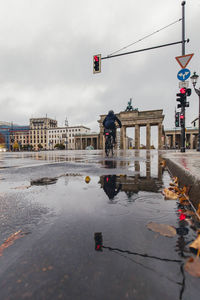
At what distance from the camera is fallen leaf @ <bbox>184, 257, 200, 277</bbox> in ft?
2.44

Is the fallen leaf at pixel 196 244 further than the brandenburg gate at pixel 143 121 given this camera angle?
No

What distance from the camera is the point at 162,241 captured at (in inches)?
38.8

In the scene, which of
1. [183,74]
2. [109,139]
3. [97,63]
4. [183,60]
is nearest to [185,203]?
[109,139]

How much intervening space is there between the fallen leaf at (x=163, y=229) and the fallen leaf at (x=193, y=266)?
23 centimetres

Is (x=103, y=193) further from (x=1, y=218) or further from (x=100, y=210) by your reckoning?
(x=1, y=218)

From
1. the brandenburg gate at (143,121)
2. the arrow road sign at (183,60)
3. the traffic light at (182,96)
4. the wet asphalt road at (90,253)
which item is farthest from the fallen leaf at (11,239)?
the brandenburg gate at (143,121)

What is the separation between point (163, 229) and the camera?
1139 millimetres

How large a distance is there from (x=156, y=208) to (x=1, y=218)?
1.31 metres

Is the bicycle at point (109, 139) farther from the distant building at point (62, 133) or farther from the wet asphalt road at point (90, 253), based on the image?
the distant building at point (62, 133)

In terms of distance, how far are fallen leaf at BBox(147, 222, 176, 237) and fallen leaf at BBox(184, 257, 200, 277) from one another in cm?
23

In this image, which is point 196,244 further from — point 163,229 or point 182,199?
point 182,199

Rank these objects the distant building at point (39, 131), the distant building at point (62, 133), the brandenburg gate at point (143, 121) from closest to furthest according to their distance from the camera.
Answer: the brandenburg gate at point (143, 121) → the distant building at point (62, 133) → the distant building at point (39, 131)

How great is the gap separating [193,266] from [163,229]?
36 centimetres

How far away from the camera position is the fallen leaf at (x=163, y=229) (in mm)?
1082
